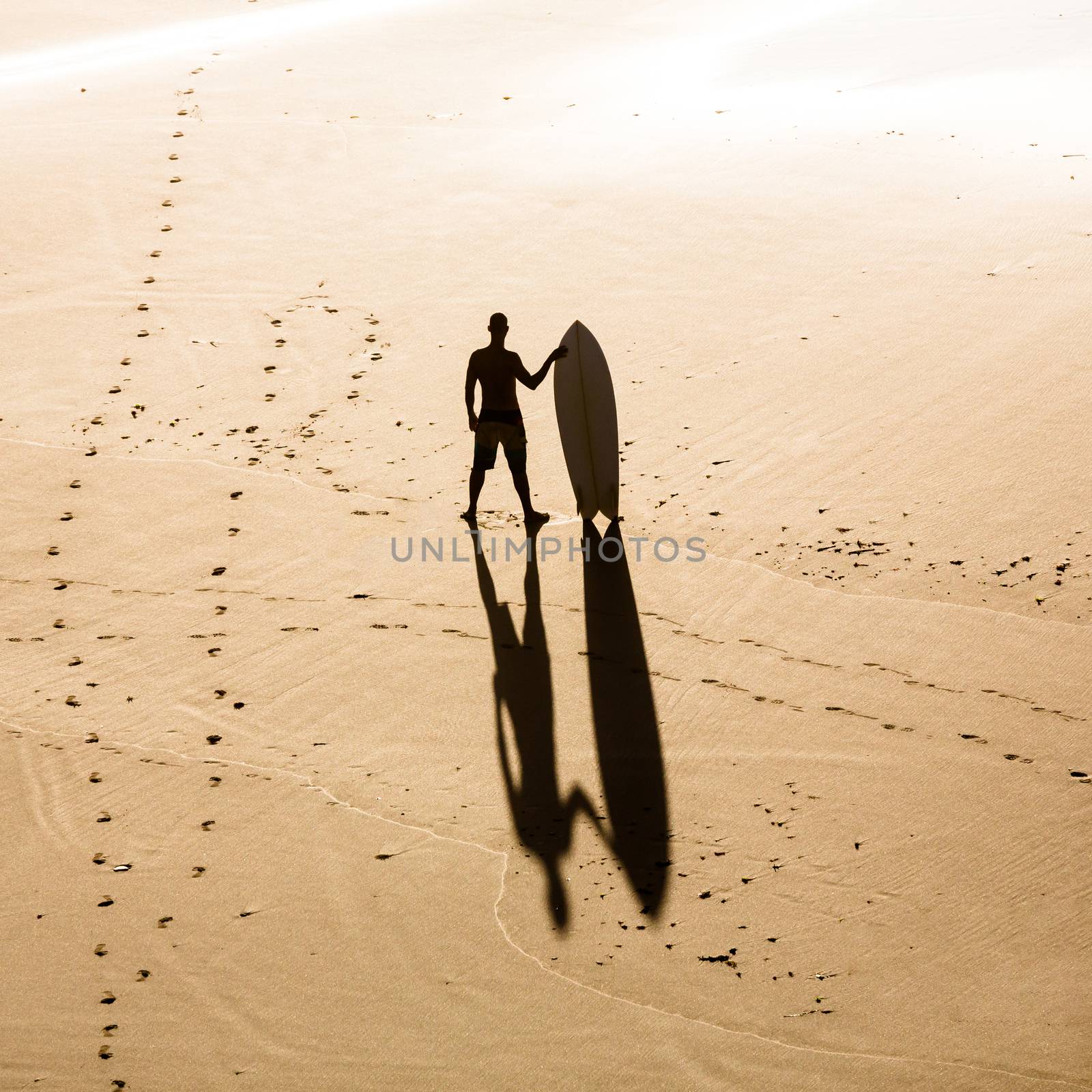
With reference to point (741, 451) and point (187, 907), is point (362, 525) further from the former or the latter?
point (187, 907)

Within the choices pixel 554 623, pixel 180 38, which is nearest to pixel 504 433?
pixel 554 623

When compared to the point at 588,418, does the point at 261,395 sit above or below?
above

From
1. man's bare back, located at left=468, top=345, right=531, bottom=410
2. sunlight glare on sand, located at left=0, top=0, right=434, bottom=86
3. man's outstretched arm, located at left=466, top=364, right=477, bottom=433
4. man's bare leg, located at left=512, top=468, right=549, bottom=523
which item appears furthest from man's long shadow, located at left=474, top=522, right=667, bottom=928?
sunlight glare on sand, located at left=0, top=0, right=434, bottom=86

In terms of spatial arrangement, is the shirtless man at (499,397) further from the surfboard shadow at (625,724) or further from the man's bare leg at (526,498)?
the surfboard shadow at (625,724)

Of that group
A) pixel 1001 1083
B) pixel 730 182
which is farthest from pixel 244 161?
pixel 1001 1083

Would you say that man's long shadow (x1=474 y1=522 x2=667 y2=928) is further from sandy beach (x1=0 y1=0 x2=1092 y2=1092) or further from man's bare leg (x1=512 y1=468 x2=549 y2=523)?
man's bare leg (x1=512 y1=468 x2=549 y2=523)

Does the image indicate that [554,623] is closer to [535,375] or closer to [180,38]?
[535,375]
